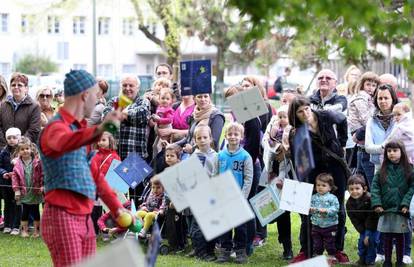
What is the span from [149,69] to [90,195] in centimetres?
7258

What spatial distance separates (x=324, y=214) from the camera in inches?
375

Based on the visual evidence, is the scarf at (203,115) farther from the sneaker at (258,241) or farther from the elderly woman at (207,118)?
the sneaker at (258,241)

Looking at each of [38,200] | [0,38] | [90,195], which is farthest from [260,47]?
[90,195]

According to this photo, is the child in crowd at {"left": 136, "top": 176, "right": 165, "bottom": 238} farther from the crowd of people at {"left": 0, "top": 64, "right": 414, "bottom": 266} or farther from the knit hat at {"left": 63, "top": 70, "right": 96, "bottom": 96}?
the knit hat at {"left": 63, "top": 70, "right": 96, "bottom": 96}

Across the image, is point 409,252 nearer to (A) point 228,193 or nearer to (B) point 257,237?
(B) point 257,237

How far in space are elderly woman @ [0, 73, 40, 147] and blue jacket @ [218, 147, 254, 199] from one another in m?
2.72

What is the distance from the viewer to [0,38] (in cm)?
6912

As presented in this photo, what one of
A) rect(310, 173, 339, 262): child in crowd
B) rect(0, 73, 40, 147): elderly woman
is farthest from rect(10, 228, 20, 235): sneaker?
rect(310, 173, 339, 262): child in crowd

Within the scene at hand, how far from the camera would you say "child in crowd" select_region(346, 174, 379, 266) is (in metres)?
9.66

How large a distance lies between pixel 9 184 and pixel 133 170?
6.62 ft

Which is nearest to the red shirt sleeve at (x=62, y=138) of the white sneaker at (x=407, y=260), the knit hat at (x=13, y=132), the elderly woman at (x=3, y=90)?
the white sneaker at (x=407, y=260)

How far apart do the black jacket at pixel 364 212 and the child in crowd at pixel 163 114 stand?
228cm

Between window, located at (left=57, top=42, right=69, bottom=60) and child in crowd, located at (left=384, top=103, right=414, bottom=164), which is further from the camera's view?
window, located at (left=57, top=42, right=69, bottom=60)

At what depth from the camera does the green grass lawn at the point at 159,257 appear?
9.83m
